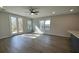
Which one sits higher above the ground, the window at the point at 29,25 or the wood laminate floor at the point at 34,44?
the window at the point at 29,25

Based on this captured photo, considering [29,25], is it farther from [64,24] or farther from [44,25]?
[64,24]

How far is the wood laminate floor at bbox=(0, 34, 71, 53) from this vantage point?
105 cm

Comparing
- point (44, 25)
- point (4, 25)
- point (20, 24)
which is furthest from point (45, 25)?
point (4, 25)

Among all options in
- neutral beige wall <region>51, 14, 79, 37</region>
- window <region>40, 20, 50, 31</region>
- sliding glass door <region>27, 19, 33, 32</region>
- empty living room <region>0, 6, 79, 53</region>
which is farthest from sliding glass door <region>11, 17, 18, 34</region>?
neutral beige wall <region>51, 14, 79, 37</region>

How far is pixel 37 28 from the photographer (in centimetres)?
122

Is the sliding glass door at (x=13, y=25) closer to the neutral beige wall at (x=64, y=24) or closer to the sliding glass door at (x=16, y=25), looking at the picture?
the sliding glass door at (x=16, y=25)

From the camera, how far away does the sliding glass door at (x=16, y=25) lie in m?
1.03

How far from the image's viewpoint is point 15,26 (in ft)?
3.46

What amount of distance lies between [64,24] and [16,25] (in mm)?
686

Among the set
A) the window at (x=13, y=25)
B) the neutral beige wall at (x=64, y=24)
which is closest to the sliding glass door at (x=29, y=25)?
the window at (x=13, y=25)

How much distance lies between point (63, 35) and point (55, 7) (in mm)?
422

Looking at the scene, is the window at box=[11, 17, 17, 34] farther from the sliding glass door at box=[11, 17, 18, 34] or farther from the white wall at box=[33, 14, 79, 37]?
the white wall at box=[33, 14, 79, 37]
